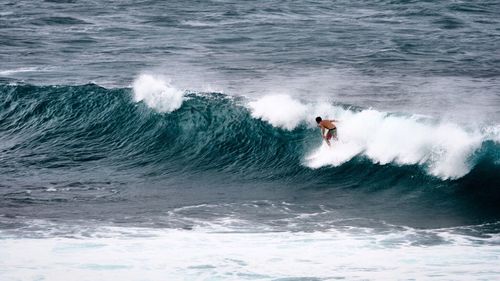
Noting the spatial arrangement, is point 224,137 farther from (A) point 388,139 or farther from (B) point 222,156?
(A) point 388,139

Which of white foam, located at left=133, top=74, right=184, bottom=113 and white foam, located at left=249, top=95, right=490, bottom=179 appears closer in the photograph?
white foam, located at left=249, top=95, right=490, bottom=179

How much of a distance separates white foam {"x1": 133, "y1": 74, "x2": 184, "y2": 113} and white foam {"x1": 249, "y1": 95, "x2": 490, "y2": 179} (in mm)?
2845

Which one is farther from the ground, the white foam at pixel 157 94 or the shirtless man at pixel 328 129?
the white foam at pixel 157 94

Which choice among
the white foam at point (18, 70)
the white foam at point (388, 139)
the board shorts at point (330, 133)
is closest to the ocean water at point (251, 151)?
the white foam at point (388, 139)

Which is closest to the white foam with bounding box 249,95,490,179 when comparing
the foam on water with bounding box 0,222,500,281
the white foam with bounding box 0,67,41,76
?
the foam on water with bounding box 0,222,500,281

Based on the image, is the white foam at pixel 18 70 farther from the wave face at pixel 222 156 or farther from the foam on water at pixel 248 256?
the foam on water at pixel 248 256

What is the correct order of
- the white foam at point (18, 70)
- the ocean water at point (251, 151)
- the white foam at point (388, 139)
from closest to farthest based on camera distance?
the ocean water at point (251, 151) < the white foam at point (388, 139) < the white foam at point (18, 70)

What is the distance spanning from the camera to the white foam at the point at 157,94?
84.5ft

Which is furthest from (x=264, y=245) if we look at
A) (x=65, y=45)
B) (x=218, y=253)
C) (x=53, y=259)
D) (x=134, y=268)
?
(x=65, y=45)

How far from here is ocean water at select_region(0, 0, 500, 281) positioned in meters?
14.9

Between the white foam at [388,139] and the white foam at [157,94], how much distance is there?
2845 millimetres

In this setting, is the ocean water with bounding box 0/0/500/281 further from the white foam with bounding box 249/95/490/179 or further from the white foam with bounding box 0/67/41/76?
the white foam with bounding box 0/67/41/76

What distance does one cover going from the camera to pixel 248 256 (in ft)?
48.5

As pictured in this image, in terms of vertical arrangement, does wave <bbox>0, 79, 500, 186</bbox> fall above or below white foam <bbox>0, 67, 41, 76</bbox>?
below
